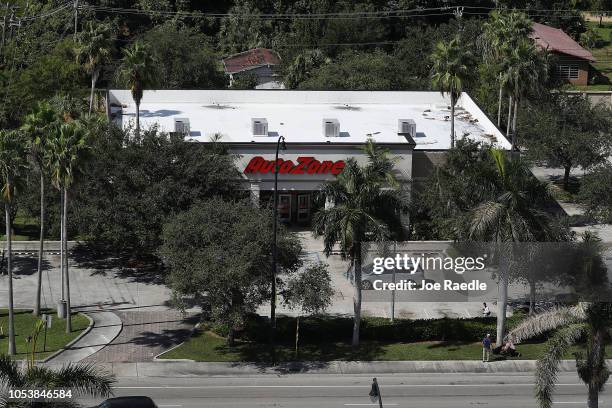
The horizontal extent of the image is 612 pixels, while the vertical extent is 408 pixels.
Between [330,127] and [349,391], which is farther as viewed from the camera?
[330,127]

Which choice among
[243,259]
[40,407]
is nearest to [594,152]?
[243,259]

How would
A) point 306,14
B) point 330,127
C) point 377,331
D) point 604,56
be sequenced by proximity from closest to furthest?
1. point 377,331
2. point 330,127
3. point 306,14
4. point 604,56

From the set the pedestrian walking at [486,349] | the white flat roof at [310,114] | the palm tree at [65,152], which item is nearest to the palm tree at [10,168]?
the palm tree at [65,152]

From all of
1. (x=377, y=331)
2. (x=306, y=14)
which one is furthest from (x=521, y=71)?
(x=306, y=14)

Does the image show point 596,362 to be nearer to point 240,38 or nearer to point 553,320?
point 553,320

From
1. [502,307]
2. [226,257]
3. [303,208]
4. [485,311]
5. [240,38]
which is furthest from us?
[240,38]

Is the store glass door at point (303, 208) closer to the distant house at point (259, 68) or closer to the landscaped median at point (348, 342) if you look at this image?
the landscaped median at point (348, 342)
